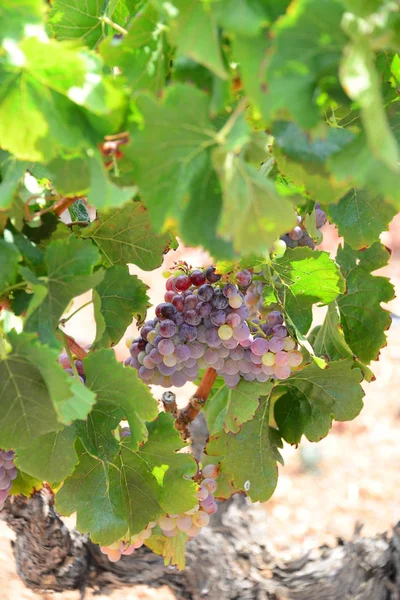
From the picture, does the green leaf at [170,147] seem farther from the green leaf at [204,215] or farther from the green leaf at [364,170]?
the green leaf at [364,170]

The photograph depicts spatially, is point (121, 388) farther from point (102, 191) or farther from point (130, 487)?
point (102, 191)

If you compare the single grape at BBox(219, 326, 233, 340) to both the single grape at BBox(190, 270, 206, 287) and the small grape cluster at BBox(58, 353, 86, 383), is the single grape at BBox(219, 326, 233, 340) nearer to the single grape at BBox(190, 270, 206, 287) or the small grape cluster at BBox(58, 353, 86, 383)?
the single grape at BBox(190, 270, 206, 287)

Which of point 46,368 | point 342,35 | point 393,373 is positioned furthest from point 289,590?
point 393,373

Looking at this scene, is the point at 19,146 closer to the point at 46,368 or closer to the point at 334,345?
the point at 46,368

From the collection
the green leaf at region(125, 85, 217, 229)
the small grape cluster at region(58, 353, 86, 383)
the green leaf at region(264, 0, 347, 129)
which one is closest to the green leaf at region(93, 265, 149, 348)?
the small grape cluster at region(58, 353, 86, 383)

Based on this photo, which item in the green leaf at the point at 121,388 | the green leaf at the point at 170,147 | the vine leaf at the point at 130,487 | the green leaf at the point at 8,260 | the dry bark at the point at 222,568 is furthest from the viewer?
the dry bark at the point at 222,568

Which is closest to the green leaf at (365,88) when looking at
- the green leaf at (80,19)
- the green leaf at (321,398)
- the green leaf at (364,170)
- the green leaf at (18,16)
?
the green leaf at (364,170)

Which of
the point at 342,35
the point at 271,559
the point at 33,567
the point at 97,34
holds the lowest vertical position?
the point at 33,567
